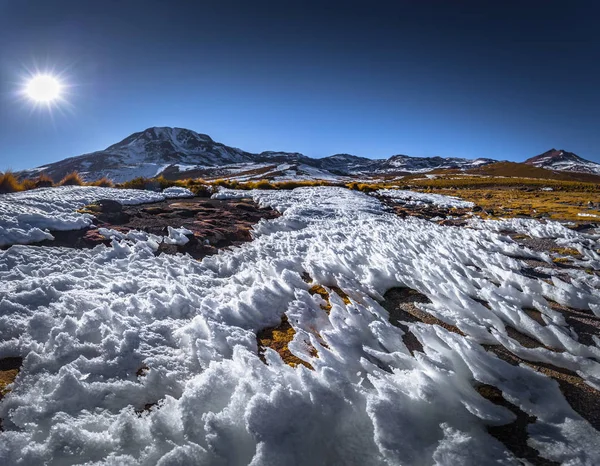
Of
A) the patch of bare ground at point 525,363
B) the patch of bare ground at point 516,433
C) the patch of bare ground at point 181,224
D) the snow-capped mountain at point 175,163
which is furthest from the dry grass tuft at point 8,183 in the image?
the snow-capped mountain at point 175,163

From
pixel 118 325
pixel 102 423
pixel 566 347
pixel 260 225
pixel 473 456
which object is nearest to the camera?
pixel 473 456

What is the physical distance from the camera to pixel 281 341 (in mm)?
3459

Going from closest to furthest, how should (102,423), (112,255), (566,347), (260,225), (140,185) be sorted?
(102,423) < (566,347) < (112,255) < (260,225) < (140,185)

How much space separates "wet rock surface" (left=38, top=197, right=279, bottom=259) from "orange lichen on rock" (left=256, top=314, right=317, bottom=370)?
13.1 ft

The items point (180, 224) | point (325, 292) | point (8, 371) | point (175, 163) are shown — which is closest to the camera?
point (8, 371)

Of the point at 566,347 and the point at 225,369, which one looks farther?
the point at 566,347

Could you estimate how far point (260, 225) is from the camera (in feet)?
34.0

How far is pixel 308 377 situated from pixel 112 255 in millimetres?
5707

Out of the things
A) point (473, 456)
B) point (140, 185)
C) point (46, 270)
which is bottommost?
point (473, 456)

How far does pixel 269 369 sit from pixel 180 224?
8.33 metres

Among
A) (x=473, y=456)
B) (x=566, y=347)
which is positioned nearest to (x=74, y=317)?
(x=473, y=456)

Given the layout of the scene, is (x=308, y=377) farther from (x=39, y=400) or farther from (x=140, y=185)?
(x=140, y=185)

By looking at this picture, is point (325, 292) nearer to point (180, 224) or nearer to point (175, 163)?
point (180, 224)

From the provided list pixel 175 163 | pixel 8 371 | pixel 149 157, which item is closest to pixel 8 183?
pixel 8 371
